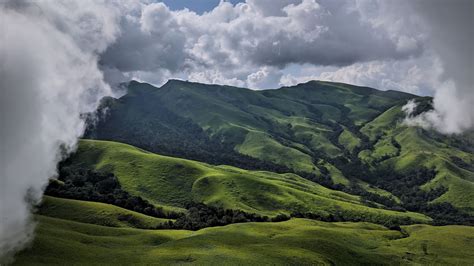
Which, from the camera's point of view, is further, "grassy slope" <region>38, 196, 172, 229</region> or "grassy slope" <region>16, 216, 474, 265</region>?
"grassy slope" <region>38, 196, 172, 229</region>

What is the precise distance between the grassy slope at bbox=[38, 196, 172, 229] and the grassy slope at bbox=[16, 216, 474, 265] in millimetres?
18189

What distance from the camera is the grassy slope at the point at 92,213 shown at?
532 ft

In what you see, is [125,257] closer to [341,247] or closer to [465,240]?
[341,247]

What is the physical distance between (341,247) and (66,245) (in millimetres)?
88041

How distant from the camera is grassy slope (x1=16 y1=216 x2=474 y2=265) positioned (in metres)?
111

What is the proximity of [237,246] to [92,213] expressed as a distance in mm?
68409

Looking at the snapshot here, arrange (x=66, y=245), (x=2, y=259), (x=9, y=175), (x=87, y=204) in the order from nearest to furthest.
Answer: (x=2, y=259) → (x=9, y=175) → (x=66, y=245) → (x=87, y=204)

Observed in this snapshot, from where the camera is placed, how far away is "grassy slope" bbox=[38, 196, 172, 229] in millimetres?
162125

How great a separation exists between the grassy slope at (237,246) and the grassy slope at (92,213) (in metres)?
18.2

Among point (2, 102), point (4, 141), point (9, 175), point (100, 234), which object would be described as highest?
point (2, 102)

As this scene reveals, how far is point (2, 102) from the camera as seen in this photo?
3829 inches

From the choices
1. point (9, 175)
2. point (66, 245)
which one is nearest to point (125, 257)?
point (66, 245)

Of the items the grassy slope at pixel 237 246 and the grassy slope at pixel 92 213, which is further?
the grassy slope at pixel 92 213

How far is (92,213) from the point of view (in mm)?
167875
